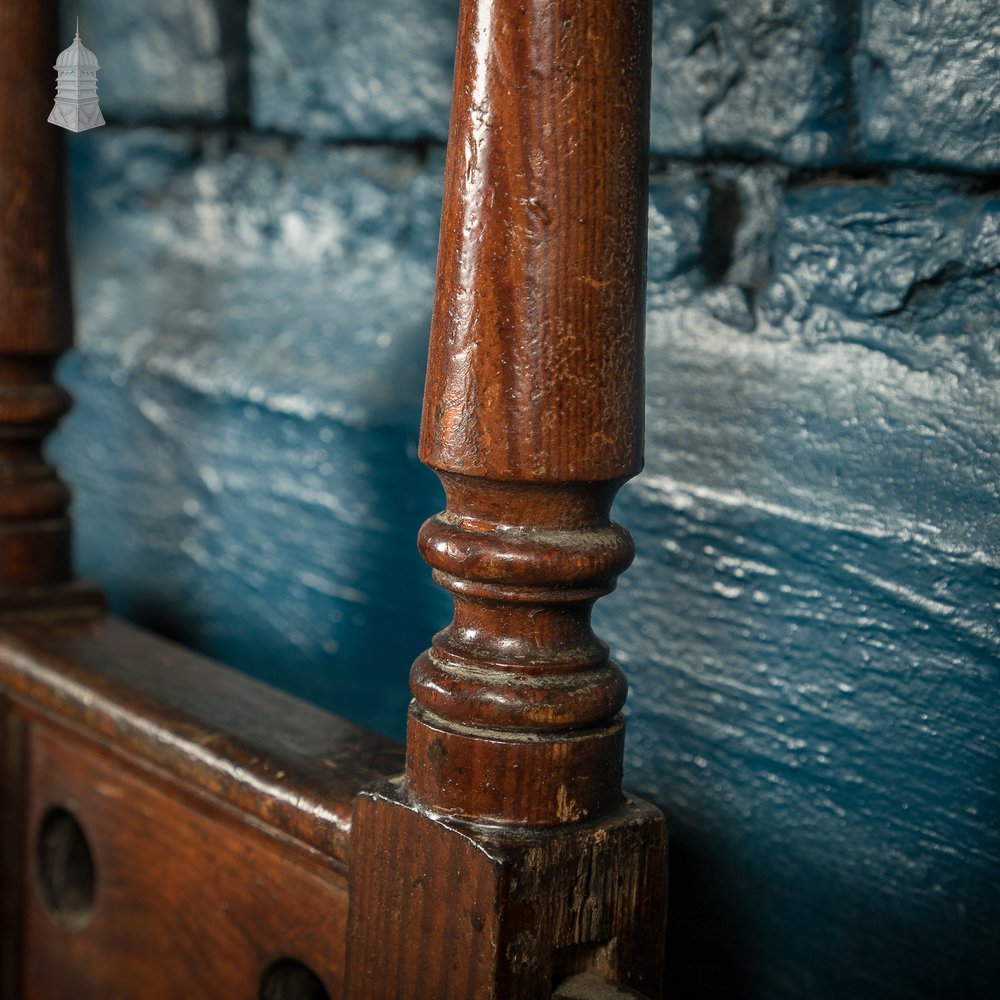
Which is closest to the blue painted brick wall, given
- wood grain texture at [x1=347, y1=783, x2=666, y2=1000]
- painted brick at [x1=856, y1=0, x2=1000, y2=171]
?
painted brick at [x1=856, y1=0, x2=1000, y2=171]

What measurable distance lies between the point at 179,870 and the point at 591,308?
0.68m

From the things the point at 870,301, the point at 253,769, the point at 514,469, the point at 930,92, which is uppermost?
the point at 930,92

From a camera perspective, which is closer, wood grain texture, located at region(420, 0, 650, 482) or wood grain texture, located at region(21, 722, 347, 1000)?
wood grain texture, located at region(420, 0, 650, 482)

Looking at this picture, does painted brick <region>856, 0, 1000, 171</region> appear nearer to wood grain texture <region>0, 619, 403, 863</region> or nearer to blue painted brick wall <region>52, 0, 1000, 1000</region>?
blue painted brick wall <region>52, 0, 1000, 1000</region>

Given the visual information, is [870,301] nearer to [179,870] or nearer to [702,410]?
[702,410]

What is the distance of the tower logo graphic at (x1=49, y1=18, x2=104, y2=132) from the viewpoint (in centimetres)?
100

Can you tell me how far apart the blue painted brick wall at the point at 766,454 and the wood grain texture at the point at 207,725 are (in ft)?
0.73

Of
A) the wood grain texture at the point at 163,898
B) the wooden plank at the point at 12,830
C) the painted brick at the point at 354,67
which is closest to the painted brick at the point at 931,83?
the painted brick at the point at 354,67

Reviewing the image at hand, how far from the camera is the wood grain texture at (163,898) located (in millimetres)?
992

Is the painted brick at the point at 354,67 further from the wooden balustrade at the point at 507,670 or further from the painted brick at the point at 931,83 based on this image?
the wooden balustrade at the point at 507,670

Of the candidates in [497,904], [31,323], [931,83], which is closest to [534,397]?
[497,904]

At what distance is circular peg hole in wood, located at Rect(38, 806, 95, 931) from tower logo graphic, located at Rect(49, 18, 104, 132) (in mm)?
694

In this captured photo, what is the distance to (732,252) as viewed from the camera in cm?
108

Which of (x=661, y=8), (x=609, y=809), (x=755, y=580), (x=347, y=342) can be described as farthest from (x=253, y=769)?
(x=661, y=8)
